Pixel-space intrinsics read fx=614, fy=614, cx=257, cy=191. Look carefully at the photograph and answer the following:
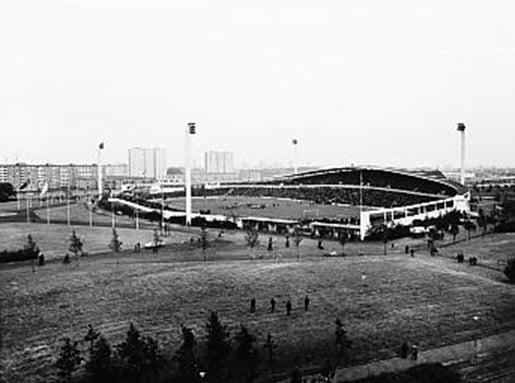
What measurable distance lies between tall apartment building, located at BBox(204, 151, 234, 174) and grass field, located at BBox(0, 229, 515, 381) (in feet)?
518

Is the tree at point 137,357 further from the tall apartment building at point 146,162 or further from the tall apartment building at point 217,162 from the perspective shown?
the tall apartment building at point 217,162

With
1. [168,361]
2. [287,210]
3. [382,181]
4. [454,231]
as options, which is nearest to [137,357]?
[168,361]

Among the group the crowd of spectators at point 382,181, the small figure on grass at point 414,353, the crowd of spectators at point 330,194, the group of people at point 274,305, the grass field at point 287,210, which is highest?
the crowd of spectators at point 382,181

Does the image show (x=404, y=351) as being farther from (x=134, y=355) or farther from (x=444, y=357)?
(x=134, y=355)

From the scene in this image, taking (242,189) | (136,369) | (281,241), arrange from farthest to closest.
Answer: (242,189) → (281,241) → (136,369)

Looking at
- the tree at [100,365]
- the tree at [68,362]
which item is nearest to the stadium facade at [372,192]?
the tree at [100,365]

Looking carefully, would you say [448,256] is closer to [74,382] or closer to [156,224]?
[74,382]

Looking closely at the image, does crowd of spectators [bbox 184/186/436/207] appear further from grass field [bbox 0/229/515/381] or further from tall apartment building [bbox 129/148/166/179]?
tall apartment building [bbox 129/148/166/179]

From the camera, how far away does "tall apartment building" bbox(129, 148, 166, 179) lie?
17525 cm

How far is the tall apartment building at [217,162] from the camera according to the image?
184 m

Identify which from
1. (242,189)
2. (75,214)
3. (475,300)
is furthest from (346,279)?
(242,189)

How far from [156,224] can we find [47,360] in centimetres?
3103

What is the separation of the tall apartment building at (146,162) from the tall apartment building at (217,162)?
13.7m

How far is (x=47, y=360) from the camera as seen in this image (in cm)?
1439
